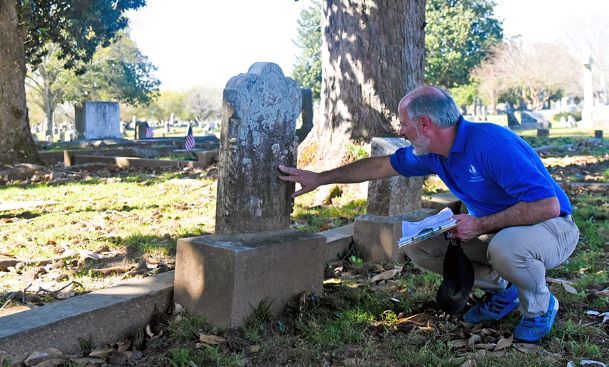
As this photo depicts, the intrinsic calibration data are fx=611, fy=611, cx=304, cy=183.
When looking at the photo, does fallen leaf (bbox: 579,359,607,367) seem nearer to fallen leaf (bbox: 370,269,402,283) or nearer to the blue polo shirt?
the blue polo shirt

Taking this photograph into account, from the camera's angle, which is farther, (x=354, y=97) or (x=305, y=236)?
(x=354, y=97)

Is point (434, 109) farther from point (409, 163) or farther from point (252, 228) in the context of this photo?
point (252, 228)

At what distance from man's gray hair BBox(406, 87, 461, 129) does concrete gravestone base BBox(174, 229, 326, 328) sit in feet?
3.81

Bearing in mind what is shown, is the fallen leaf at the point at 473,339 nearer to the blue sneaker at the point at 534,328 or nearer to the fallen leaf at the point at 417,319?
the blue sneaker at the point at 534,328

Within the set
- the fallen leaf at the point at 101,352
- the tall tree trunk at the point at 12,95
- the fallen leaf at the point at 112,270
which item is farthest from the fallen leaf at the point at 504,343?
the tall tree trunk at the point at 12,95

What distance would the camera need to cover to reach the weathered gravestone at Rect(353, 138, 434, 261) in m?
5.33

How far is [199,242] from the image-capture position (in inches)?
148

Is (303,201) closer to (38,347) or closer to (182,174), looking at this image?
(182,174)

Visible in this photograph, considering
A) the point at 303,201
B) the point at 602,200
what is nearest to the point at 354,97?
the point at 303,201

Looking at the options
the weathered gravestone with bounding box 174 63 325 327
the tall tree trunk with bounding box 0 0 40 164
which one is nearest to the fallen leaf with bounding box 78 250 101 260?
the weathered gravestone with bounding box 174 63 325 327

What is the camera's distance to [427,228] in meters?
3.49

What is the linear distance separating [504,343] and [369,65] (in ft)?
18.0

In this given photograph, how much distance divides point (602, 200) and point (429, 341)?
579cm

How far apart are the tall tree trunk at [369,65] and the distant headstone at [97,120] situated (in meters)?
23.9
